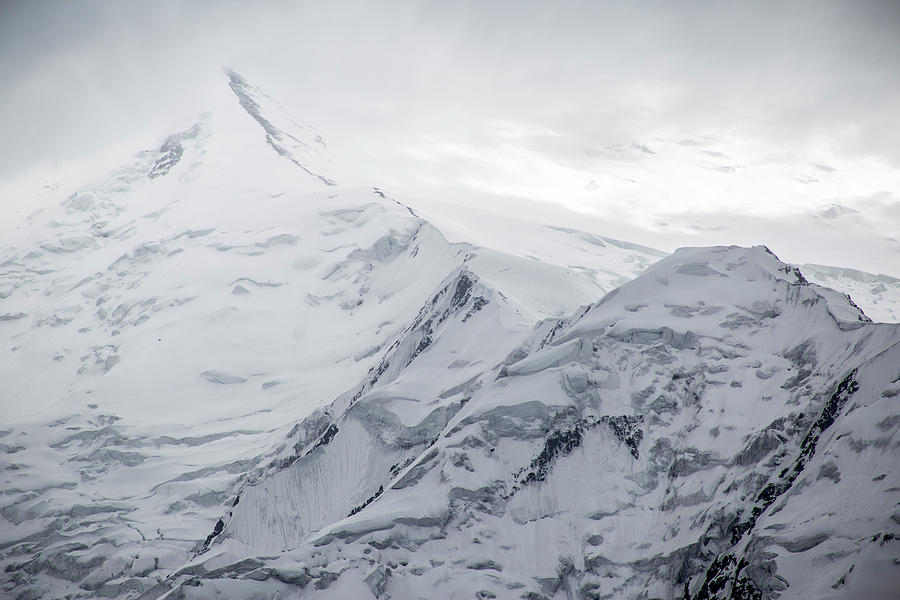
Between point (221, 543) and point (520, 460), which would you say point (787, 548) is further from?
point (221, 543)

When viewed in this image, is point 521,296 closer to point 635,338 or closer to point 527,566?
point 635,338

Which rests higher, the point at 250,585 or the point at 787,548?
the point at 787,548

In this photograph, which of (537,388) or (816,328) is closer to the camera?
(816,328)

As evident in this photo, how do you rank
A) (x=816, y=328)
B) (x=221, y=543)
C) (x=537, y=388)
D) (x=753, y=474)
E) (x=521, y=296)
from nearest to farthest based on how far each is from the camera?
(x=753, y=474) < (x=816, y=328) < (x=537, y=388) < (x=221, y=543) < (x=521, y=296)

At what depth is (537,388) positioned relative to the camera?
119875 millimetres

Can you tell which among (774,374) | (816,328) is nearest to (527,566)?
(774,374)

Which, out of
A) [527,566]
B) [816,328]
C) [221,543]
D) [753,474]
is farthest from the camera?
[221,543]

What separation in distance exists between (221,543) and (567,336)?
7875 centimetres

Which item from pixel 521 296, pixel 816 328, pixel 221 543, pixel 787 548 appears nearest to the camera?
pixel 787 548

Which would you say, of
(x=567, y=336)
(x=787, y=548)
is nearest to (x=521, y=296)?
(x=567, y=336)

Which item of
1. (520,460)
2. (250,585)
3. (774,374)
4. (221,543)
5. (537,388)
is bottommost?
(221,543)

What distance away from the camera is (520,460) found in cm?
11438

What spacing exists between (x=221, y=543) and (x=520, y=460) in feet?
221

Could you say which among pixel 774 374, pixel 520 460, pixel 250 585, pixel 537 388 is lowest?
pixel 250 585
